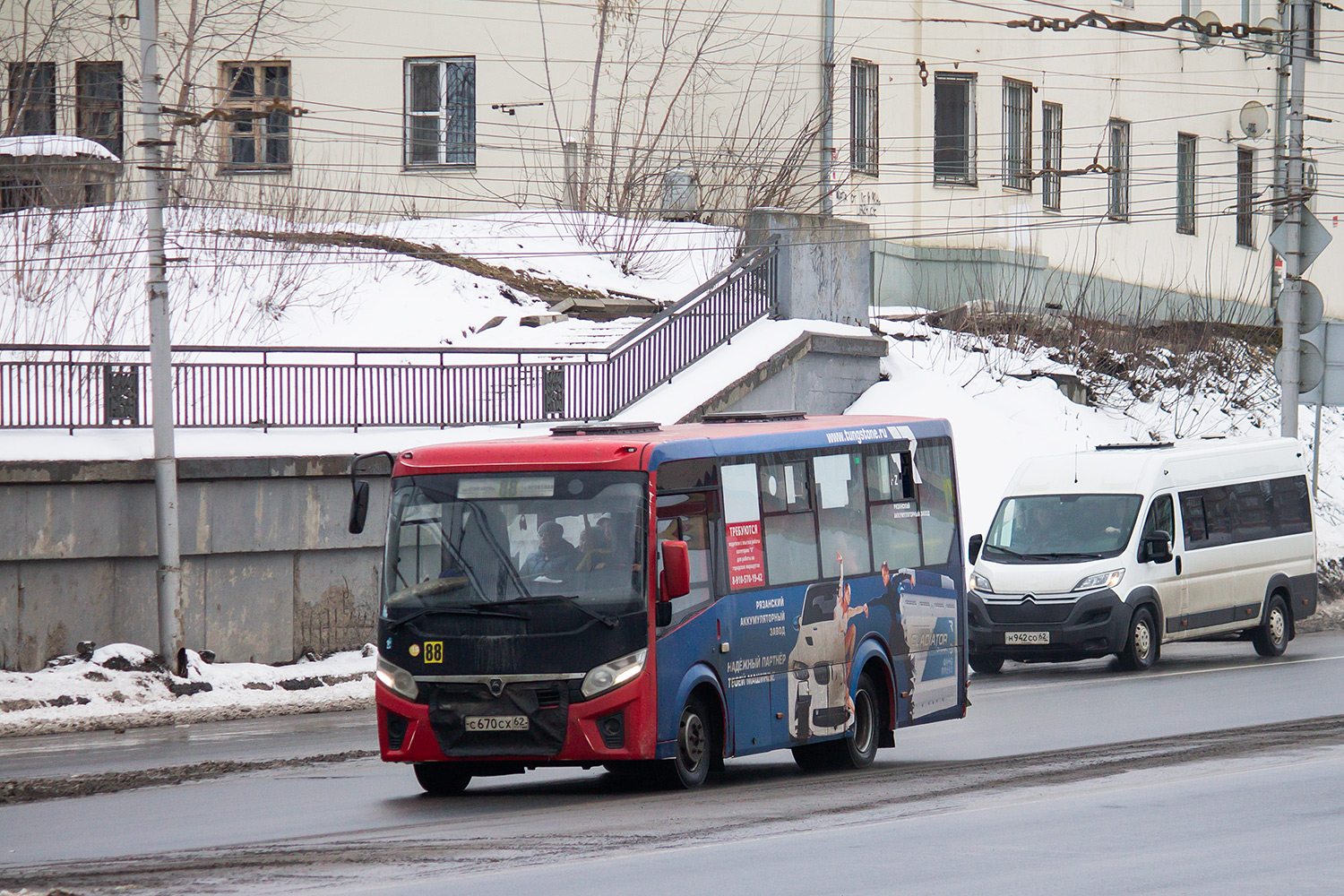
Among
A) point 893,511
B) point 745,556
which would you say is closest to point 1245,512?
point 893,511

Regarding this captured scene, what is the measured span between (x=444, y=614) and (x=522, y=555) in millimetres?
634

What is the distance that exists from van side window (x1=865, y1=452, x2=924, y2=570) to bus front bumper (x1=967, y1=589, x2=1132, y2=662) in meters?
6.22

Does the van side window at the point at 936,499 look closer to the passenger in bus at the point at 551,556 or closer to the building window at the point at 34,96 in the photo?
the passenger in bus at the point at 551,556

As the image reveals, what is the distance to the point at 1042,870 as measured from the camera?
8.41 m

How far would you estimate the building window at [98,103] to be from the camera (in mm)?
36406

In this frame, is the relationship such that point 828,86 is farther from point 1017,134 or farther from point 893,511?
point 893,511

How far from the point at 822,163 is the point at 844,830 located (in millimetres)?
26009

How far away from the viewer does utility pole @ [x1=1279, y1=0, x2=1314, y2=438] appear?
2625 centimetres

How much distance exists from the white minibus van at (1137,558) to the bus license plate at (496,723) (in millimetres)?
10060

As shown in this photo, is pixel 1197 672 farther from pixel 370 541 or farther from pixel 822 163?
pixel 822 163

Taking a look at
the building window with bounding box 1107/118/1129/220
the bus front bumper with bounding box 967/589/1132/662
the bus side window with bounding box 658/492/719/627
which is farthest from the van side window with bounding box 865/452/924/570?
the building window with bounding box 1107/118/1129/220

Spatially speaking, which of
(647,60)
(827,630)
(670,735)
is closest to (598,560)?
(670,735)

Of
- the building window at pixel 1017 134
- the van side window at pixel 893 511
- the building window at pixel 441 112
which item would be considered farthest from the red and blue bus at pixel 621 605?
the building window at pixel 1017 134

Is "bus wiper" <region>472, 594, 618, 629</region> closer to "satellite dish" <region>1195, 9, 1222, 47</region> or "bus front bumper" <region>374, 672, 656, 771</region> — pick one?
"bus front bumper" <region>374, 672, 656, 771</region>
